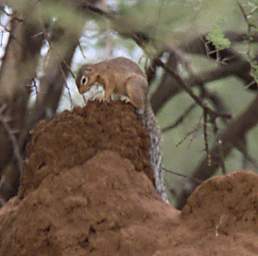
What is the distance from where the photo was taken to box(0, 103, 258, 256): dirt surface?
4137 millimetres

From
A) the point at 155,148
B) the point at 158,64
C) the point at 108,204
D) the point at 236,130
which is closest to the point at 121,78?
the point at 155,148

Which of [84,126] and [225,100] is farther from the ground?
[225,100]

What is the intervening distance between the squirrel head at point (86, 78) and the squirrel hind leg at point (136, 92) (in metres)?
0.33

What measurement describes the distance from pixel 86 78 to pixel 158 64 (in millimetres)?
2118

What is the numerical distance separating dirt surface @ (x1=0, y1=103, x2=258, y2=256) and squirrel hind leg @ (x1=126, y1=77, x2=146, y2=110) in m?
0.13

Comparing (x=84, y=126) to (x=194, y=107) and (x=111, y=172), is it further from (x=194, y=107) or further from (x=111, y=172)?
(x=194, y=107)

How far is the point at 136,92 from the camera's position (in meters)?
4.96

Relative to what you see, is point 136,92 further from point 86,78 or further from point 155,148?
point 86,78

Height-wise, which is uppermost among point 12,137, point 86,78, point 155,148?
point 12,137

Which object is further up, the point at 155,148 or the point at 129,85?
Answer: the point at 129,85

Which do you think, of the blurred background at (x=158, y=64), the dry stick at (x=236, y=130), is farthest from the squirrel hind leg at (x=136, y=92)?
the dry stick at (x=236, y=130)

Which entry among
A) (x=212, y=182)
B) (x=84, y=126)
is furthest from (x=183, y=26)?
(x=212, y=182)

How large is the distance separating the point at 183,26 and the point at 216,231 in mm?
3162

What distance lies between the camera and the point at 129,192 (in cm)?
447
